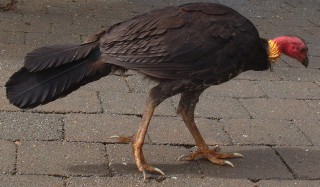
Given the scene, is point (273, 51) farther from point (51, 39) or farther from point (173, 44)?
point (51, 39)

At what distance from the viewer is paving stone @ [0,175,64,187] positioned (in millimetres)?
3808

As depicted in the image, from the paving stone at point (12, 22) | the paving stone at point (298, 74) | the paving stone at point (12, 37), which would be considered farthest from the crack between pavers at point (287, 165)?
the paving stone at point (12, 22)

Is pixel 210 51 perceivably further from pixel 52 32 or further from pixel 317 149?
pixel 52 32

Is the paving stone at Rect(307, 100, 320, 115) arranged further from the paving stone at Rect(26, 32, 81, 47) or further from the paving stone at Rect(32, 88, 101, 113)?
the paving stone at Rect(26, 32, 81, 47)

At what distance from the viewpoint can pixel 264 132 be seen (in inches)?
195

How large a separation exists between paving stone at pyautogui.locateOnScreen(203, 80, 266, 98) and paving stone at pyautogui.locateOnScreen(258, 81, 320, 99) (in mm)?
105

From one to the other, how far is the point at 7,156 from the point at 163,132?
1.29 m

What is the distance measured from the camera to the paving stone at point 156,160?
13.6 feet

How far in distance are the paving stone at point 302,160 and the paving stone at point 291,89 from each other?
120cm

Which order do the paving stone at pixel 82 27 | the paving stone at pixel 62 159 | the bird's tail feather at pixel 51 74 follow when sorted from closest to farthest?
1. the bird's tail feather at pixel 51 74
2. the paving stone at pixel 62 159
3. the paving stone at pixel 82 27

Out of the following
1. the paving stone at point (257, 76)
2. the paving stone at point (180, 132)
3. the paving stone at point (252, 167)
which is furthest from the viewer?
the paving stone at point (257, 76)

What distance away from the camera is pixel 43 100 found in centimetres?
392

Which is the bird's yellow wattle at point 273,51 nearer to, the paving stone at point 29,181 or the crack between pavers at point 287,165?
the crack between pavers at point 287,165

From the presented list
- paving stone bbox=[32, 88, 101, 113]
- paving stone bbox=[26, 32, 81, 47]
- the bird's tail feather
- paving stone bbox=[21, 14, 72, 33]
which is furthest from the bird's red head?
paving stone bbox=[21, 14, 72, 33]
